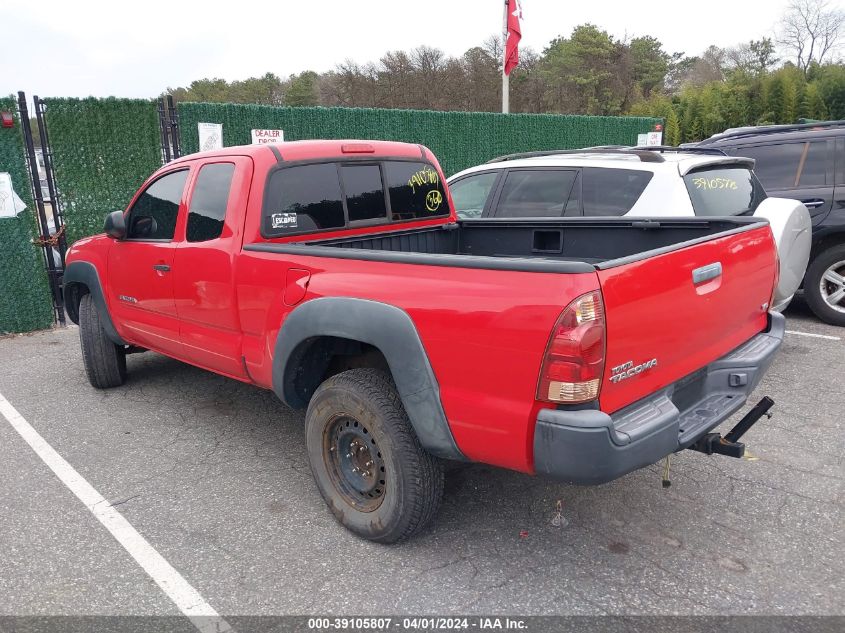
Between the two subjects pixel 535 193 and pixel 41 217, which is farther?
pixel 41 217

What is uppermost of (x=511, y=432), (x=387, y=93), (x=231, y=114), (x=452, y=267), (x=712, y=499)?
(x=387, y=93)

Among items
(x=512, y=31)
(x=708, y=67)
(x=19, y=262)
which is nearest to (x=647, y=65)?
(x=708, y=67)

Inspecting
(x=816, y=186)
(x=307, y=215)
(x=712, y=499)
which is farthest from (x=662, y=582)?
(x=816, y=186)

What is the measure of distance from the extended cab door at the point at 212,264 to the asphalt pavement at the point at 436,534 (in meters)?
0.73

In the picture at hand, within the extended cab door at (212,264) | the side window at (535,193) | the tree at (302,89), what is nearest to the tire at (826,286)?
the side window at (535,193)

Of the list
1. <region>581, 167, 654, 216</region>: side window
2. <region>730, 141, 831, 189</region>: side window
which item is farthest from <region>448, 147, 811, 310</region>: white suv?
<region>730, 141, 831, 189</region>: side window

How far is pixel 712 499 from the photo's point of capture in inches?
131

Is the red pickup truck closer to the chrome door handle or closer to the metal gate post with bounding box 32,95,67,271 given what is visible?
the chrome door handle

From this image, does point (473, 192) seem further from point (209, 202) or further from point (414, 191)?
point (209, 202)

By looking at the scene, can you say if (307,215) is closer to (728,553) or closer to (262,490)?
(262,490)

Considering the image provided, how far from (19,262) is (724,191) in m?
7.09

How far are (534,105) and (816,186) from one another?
4678 cm

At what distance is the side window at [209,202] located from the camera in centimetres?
368

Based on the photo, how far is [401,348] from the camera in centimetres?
260
